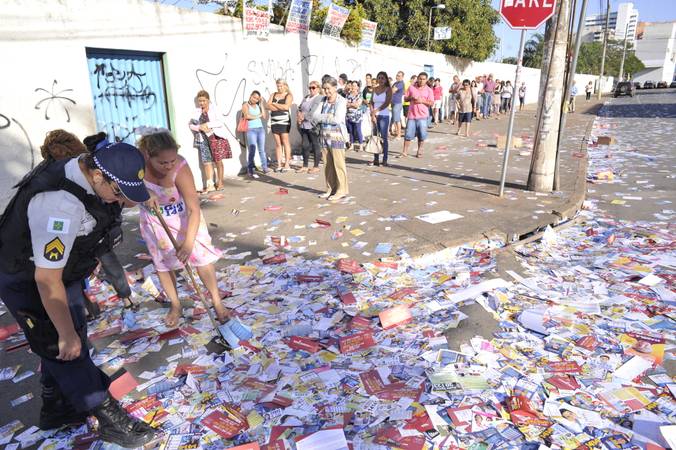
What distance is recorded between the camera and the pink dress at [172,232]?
338cm

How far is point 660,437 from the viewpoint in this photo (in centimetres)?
237

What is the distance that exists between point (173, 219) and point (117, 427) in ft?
5.06

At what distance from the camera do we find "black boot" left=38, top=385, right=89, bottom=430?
2570mm

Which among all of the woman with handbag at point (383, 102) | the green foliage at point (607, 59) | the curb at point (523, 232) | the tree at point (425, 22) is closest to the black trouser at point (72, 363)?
the curb at point (523, 232)

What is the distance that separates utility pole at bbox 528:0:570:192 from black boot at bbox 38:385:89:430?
22.1ft

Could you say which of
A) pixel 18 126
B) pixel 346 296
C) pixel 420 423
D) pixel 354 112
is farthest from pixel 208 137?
pixel 420 423

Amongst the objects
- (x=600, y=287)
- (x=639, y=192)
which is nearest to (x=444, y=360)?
(x=600, y=287)

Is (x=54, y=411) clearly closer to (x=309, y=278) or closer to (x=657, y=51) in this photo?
(x=309, y=278)

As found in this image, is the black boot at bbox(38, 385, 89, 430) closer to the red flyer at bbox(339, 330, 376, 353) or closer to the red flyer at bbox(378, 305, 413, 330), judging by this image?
the red flyer at bbox(339, 330, 376, 353)

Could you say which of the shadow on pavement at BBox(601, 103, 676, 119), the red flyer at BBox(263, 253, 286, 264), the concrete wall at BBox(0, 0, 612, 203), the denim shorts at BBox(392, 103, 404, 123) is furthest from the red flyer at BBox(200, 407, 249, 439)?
the shadow on pavement at BBox(601, 103, 676, 119)

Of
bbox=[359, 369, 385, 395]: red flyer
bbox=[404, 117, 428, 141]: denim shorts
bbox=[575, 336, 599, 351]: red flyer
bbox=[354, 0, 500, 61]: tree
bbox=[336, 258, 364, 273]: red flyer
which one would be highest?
bbox=[354, 0, 500, 61]: tree

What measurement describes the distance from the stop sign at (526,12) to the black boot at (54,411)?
6533 millimetres

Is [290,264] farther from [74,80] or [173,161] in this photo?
[74,80]

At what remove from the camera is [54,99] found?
20.8 ft
